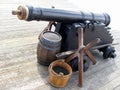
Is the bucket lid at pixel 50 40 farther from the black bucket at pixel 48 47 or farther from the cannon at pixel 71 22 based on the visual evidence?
the cannon at pixel 71 22

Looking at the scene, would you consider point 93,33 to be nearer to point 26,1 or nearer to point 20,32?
point 20,32

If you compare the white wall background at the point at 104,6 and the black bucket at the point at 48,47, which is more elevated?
the black bucket at the point at 48,47

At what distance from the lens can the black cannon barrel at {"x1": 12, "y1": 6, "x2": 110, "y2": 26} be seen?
9.34 ft

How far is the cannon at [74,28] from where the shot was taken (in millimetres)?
2922

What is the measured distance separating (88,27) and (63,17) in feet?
1.41

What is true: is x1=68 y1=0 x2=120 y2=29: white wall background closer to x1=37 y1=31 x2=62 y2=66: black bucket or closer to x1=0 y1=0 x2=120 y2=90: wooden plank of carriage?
x1=0 y1=0 x2=120 y2=90: wooden plank of carriage

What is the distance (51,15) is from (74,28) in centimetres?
40

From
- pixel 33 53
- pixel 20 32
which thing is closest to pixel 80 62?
pixel 33 53

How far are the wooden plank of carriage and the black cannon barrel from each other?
63 cm

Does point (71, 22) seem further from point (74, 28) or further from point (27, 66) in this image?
point (27, 66)

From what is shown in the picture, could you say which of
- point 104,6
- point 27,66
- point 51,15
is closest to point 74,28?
point 51,15

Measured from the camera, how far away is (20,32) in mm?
3949

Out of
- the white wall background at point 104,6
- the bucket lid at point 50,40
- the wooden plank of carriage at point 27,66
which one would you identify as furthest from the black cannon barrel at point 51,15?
the white wall background at point 104,6

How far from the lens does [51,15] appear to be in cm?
304
